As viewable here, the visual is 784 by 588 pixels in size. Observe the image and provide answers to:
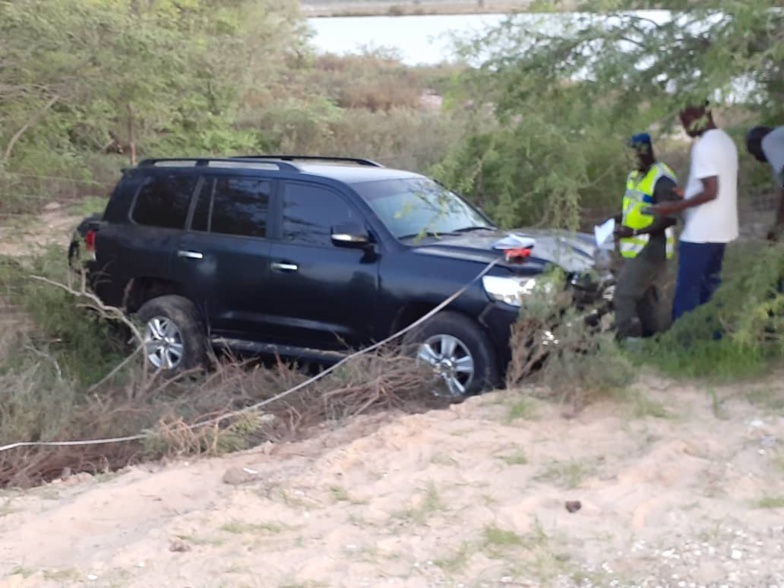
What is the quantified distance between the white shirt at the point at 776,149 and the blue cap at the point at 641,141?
939 millimetres

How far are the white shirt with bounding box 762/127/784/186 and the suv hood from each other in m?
1.28

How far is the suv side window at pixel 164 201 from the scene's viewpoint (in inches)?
348

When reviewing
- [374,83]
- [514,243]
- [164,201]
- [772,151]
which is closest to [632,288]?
[514,243]

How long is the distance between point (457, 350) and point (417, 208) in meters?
1.30

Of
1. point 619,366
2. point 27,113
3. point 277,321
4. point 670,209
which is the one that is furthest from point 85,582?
point 27,113

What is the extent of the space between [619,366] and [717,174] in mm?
1617

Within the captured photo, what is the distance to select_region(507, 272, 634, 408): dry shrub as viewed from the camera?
20.5 ft

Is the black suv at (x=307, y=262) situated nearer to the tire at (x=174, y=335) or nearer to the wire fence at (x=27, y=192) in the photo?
the tire at (x=174, y=335)

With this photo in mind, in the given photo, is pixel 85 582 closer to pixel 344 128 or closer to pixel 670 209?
pixel 670 209

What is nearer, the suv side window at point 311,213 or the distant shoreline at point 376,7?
the suv side window at point 311,213

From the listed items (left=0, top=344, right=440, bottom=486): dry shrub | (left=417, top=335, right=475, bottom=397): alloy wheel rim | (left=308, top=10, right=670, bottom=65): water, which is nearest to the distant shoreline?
(left=308, top=10, right=670, bottom=65): water

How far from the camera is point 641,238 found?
25.9 feet

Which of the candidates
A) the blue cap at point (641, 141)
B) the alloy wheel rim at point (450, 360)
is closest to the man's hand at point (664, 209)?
the blue cap at point (641, 141)

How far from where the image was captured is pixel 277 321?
8133mm
